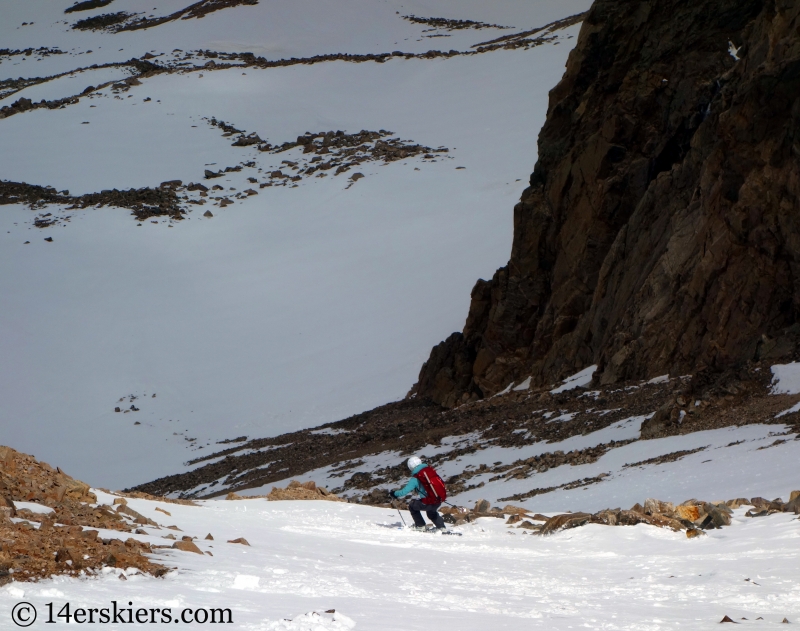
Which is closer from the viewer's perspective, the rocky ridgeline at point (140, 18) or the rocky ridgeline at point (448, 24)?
the rocky ridgeline at point (448, 24)

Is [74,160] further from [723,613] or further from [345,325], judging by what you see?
[723,613]

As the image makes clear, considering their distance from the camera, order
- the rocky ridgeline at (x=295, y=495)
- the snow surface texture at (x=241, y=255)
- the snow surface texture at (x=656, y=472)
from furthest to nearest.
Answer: the snow surface texture at (x=241, y=255), the rocky ridgeline at (x=295, y=495), the snow surface texture at (x=656, y=472)

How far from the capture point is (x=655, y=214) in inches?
1069

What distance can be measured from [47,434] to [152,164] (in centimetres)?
3939

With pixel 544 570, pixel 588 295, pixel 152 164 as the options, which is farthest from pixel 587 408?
pixel 152 164

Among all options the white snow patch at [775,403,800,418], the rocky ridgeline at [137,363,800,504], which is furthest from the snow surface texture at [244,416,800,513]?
the white snow patch at [775,403,800,418]

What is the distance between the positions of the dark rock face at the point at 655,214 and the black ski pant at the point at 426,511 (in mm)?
10685

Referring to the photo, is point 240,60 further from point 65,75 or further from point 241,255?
point 241,255

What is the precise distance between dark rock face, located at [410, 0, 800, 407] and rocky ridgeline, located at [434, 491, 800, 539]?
9434 millimetres

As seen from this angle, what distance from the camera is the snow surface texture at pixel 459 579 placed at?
5.55 meters

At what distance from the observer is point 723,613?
20.0 ft

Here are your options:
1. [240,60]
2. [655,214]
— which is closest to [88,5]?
[240,60]

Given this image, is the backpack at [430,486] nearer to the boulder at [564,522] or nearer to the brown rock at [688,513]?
the boulder at [564,522]

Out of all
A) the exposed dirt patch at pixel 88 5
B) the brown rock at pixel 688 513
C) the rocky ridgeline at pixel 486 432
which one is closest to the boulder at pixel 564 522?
the brown rock at pixel 688 513
